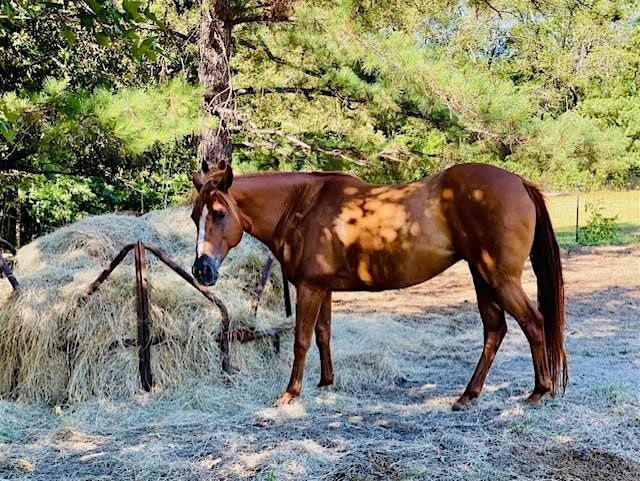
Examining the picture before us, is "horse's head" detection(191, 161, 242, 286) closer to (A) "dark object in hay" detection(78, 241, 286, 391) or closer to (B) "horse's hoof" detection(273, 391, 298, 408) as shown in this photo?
(A) "dark object in hay" detection(78, 241, 286, 391)

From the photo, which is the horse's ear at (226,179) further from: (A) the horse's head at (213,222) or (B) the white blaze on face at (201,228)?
(B) the white blaze on face at (201,228)

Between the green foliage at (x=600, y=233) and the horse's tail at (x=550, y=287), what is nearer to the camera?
the horse's tail at (x=550, y=287)

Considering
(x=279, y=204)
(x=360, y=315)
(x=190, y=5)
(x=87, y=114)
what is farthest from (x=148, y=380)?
(x=190, y=5)

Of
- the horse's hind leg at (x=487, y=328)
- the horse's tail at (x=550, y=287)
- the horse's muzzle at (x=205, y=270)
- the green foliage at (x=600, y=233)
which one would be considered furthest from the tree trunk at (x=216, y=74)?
the green foliage at (x=600, y=233)

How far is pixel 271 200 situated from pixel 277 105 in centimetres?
519

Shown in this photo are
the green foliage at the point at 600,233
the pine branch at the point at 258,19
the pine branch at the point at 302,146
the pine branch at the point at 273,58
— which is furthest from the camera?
the green foliage at the point at 600,233

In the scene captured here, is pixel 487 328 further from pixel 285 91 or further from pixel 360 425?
pixel 285 91

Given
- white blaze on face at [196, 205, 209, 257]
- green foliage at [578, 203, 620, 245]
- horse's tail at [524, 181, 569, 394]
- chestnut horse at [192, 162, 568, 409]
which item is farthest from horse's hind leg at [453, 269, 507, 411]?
green foliage at [578, 203, 620, 245]

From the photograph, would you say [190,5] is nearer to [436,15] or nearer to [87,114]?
[436,15]

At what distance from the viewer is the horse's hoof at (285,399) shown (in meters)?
3.67

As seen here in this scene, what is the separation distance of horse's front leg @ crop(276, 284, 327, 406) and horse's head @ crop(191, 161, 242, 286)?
0.49m

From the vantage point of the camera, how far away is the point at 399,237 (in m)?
3.70

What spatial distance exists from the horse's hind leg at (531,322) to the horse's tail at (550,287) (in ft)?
0.21

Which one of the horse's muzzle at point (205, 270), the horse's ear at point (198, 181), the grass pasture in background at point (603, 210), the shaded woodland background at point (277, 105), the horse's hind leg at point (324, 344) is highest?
the shaded woodland background at point (277, 105)
